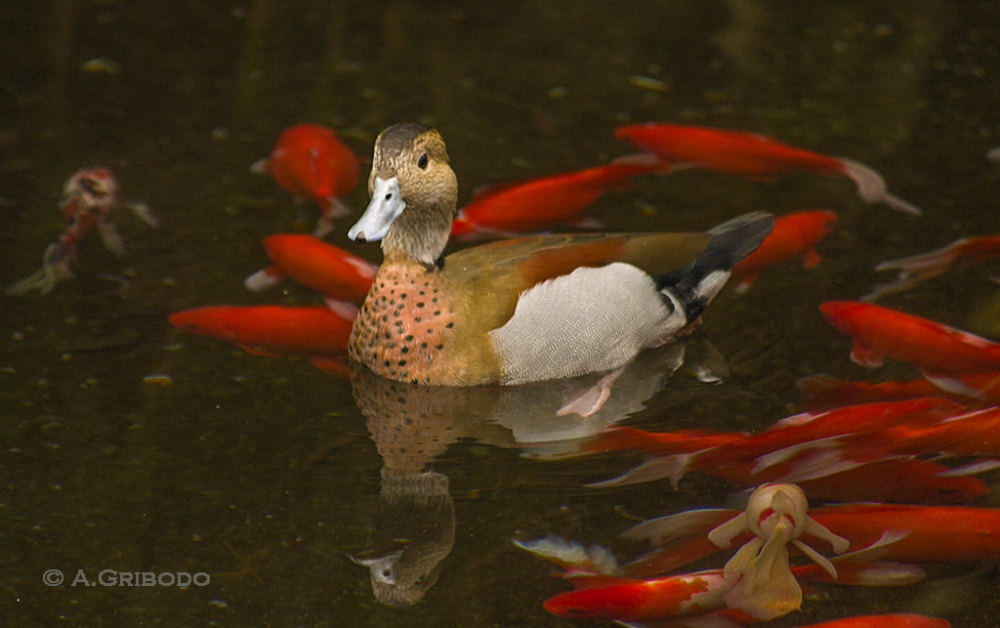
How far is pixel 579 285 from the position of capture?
4117 millimetres

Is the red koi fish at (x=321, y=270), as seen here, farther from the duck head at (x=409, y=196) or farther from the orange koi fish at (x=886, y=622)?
the orange koi fish at (x=886, y=622)

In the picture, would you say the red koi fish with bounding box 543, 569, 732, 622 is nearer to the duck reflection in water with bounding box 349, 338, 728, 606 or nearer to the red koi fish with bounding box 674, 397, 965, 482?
the duck reflection in water with bounding box 349, 338, 728, 606

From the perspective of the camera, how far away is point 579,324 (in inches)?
162

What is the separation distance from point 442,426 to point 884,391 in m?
1.45

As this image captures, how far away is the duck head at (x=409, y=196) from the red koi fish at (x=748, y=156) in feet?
5.31

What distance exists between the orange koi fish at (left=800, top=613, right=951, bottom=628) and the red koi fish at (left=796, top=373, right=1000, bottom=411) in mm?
1082

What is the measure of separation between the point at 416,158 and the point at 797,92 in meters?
3.03

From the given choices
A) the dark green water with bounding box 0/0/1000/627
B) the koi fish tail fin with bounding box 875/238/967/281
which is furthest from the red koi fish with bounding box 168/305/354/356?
the koi fish tail fin with bounding box 875/238/967/281

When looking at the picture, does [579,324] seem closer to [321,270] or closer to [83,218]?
[321,270]

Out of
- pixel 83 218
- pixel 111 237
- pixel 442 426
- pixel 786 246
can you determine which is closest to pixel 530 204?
pixel 786 246

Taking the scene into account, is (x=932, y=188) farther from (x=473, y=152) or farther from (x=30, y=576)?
(x=30, y=576)

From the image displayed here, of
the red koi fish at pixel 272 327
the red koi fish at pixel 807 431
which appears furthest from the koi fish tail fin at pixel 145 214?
Answer: the red koi fish at pixel 807 431

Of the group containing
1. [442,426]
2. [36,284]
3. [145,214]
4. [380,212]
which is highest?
[380,212]

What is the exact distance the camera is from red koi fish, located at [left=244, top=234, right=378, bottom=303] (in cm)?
454
